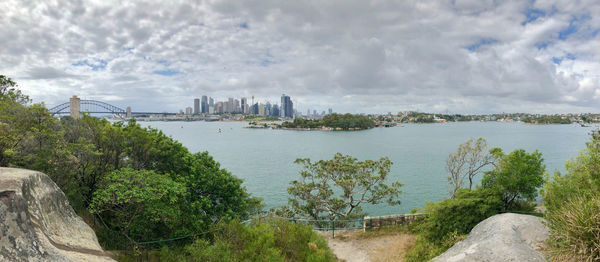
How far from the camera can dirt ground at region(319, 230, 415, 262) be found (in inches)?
493

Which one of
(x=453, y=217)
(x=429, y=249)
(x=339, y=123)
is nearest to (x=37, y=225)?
(x=429, y=249)

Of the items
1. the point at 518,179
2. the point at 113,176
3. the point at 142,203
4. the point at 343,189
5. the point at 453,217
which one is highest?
the point at 113,176

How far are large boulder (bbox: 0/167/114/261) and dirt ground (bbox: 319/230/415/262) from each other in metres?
9.29

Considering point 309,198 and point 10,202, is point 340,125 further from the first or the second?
point 10,202

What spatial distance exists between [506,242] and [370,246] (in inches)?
230

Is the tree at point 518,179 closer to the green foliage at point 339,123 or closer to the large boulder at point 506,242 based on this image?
the large boulder at point 506,242

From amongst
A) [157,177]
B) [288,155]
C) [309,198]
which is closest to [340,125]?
[288,155]

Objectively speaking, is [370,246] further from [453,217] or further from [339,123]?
[339,123]

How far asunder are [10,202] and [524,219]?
531 inches

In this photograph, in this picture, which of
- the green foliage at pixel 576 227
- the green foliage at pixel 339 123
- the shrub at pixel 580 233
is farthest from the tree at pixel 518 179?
the green foliage at pixel 339 123

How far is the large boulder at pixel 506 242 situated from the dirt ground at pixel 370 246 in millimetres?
2921

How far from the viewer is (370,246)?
44.5 ft

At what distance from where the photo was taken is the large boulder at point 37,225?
502 centimetres

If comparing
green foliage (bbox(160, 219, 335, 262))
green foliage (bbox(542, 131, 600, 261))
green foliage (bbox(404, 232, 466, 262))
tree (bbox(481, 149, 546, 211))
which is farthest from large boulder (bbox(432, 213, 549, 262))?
tree (bbox(481, 149, 546, 211))
